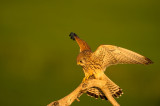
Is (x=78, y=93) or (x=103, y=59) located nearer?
(x=78, y=93)

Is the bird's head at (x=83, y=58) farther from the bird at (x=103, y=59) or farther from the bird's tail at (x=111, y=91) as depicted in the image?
the bird's tail at (x=111, y=91)

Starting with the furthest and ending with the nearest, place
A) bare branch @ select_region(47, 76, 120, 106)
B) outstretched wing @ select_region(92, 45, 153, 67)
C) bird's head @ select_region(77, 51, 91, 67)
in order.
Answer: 1. bird's head @ select_region(77, 51, 91, 67)
2. outstretched wing @ select_region(92, 45, 153, 67)
3. bare branch @ select_region(47, 76, 120, 106)

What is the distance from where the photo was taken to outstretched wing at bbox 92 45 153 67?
11.5 feet

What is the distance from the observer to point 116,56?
3.66 meters

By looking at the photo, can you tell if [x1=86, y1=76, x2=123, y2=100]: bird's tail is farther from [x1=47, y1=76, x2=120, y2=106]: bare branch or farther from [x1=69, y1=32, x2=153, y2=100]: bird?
[x1=47, y1=76, x2=120, y2=106]: bare branch

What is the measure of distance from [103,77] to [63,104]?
837 millimetres

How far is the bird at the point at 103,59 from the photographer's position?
353cm

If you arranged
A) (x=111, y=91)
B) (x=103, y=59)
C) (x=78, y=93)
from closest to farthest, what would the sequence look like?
(x=78, y=93), (x=103, y=59), (x=111, y=91)

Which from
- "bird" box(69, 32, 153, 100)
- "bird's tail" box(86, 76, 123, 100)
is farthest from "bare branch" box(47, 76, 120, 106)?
"bird's tail" box(86, 76, 123, 100)

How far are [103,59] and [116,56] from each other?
203 mm

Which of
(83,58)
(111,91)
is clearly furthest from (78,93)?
(111,91)

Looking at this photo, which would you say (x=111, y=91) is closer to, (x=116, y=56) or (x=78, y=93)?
(x=116, y=56)

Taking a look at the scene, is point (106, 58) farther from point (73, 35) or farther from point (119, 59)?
point (73, 35)

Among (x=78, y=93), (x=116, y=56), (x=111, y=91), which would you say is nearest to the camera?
(x=78, y=93)
